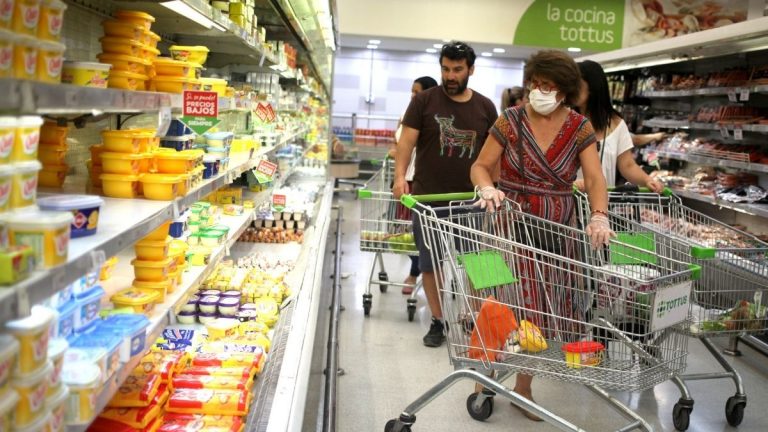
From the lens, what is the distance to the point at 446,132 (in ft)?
14.4

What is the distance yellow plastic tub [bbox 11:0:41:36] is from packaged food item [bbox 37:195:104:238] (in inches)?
14.6

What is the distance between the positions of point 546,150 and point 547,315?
0.77 metres

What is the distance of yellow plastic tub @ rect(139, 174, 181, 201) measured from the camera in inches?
89.9

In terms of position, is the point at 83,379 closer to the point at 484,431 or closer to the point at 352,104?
the point at 484,431

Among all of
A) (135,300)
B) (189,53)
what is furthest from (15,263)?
(189,53)

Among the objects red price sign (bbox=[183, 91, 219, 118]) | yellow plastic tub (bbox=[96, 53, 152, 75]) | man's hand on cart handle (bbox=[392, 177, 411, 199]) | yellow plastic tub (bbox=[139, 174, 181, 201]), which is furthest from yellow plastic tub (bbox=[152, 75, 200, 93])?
man's hand on cart handle (bbox=[392, 177, 411, 199])

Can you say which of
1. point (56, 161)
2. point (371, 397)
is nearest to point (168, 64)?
point (56, 161)

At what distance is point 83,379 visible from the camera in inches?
64.0

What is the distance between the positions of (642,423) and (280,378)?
58.4 inches

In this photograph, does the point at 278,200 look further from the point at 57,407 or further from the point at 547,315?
the point at 57,407

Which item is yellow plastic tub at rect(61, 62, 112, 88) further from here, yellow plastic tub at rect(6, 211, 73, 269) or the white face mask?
the white face mask

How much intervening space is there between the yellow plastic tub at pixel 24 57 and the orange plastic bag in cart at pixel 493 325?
186cm

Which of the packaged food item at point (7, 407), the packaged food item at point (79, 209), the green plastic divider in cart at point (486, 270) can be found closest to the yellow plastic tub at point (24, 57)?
the packaged food item at point (79, 209)

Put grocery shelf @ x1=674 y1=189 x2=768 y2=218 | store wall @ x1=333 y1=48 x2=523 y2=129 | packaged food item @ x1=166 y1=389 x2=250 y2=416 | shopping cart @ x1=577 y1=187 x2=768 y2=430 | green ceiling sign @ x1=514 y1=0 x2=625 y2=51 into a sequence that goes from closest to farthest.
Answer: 1. packaged food item @ x1=166 y1=389 x2=250 y2=416
2. shopping cart @ x1=577 y1=187 x2=768 y2=430
3. grocery shelf @ x1=674 y1=189 x2=768 y2=218
4. green ceiling sign @ x1=514 y1=0 x2=625 y2=51
5. store wall @ x1=333 y1=48 x2=523 y2=129
